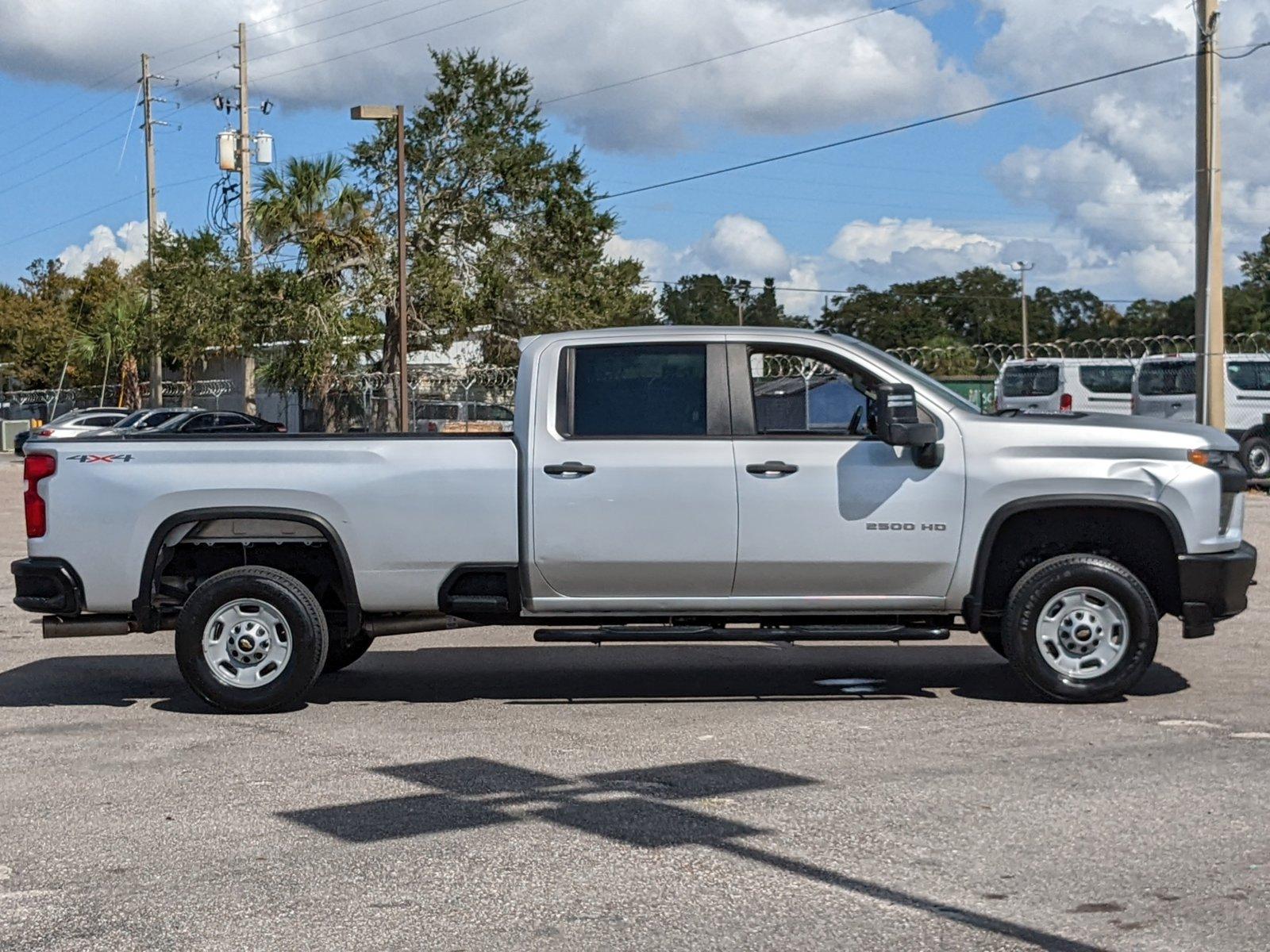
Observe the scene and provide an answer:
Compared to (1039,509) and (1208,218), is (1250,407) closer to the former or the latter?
(1208,218)

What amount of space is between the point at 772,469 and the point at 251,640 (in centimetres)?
289

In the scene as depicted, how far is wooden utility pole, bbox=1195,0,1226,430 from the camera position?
21.7 meters

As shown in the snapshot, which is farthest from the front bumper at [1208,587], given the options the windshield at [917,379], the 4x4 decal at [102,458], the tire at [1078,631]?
the 4x4 decal at [102,458]

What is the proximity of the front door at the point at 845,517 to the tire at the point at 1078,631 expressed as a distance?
43cm

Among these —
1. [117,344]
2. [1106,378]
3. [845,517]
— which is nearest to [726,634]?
[845,517]

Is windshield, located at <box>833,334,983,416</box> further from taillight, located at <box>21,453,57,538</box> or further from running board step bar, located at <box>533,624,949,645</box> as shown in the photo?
taillight, located at <box>21,453,57,538</box>

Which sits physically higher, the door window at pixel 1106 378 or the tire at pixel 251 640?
the door window at pixel 1106 378

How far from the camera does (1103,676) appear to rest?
8.35 meters

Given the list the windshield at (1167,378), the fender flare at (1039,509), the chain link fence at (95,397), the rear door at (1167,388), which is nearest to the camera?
the fender flare at (1039,509)

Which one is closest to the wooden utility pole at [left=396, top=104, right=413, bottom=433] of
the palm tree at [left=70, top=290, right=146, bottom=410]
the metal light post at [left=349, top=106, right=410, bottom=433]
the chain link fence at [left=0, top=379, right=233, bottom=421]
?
the metal light post at [left=349, top=106, right=410, bottom=433]

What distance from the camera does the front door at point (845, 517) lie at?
27.2ft

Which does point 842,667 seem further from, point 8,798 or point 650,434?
point 8,798

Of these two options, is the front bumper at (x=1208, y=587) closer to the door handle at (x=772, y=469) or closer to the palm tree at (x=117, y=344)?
the door handle at (x=772, y=469)

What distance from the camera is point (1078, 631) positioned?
8375 mm
